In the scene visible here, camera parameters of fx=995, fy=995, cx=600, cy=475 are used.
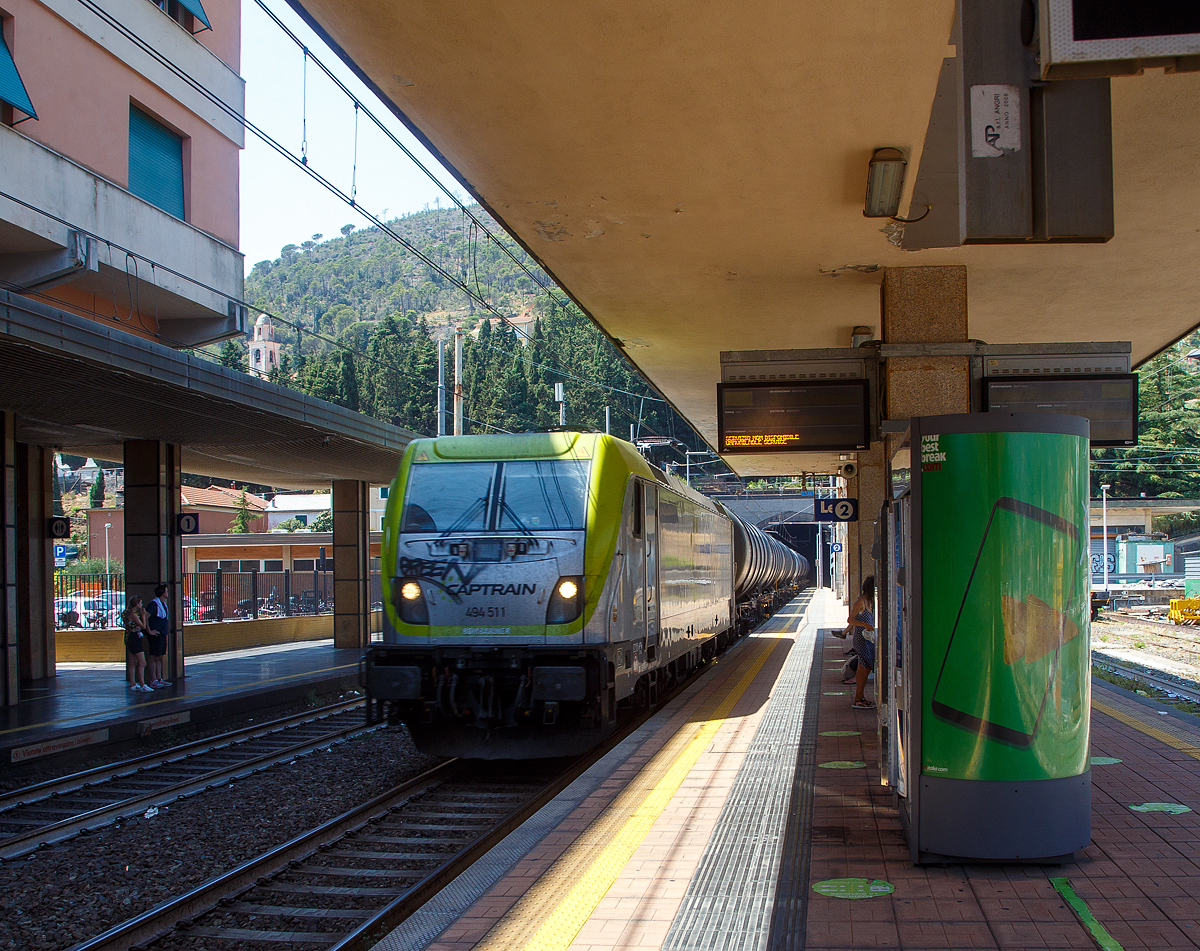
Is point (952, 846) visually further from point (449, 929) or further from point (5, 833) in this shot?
point (5, 833)

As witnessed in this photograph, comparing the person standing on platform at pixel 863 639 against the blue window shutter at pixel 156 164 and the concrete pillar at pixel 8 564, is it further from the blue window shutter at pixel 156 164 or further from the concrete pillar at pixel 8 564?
the blue window shutter at pixel 156 164

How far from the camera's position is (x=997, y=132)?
118 inches

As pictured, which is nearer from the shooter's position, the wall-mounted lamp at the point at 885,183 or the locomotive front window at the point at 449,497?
the wall-mounted lamp at the point at 885,183

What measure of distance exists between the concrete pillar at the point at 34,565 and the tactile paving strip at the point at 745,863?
1410cm

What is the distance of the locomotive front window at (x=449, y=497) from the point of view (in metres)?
9.06

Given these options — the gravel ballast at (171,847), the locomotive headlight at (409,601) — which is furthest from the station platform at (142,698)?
the locomotive headlight at (409,601)

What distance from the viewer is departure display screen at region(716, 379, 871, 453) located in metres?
8.63

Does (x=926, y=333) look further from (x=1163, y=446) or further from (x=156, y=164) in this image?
(x=1163, y=446)

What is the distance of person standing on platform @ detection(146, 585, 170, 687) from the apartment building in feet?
17.6

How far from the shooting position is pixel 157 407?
1314 cm

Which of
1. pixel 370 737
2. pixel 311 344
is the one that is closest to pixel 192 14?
pixel 370 737

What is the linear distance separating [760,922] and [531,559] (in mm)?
4822

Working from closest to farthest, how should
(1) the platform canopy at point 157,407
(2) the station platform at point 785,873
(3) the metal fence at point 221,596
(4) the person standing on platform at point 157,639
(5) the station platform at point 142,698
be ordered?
(2) the station platform at point 785,873, (1) the platform canopy at point 157,407, (5) the station platform at point 142,698, (4) the person standing on platform at point 157,639, (3) the metal fence at point 221,596

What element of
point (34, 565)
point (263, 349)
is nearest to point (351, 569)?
point (34, 565)
